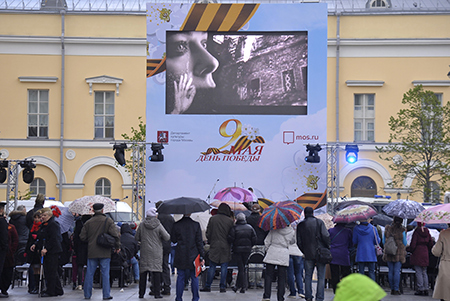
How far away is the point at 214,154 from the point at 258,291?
5.87 metres

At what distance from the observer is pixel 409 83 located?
3159 centimetres

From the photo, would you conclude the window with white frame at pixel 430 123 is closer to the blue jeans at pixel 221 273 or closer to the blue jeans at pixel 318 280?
the blue jeans at pixel 221 273

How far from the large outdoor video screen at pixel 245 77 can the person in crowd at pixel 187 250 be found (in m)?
7.71

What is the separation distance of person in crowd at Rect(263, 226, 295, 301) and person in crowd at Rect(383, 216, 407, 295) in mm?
2522

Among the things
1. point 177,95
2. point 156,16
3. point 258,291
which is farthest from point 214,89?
point 258,291

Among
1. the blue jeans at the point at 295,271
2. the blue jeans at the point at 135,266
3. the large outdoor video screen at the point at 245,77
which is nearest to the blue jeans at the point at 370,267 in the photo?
the blue jeans at the point at 295,271

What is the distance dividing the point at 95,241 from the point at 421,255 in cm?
644

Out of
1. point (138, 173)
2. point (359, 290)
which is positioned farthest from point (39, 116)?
point (359, 290)

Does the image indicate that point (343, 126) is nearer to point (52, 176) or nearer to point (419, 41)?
point (419, 41)

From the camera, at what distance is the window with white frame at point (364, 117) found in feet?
105

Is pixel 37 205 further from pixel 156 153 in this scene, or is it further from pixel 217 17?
pixel 217 17

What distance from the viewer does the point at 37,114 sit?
3222 centimetres

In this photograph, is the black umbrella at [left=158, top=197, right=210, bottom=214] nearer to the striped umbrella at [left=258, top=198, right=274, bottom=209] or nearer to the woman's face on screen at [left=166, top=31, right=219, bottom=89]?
the striped umbrella at [left=258, top=198, right=274, bottom=209]

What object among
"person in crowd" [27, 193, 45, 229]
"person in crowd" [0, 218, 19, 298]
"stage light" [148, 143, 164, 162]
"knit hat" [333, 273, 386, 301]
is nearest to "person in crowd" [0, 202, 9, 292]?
"person in crowd" [0, 218, 19, 298]
